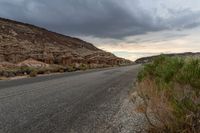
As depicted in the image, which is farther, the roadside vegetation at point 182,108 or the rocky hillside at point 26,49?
the rocky hillside at point 26,49

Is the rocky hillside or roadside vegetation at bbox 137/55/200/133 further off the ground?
the rocky hillside

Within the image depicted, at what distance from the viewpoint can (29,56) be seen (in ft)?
205

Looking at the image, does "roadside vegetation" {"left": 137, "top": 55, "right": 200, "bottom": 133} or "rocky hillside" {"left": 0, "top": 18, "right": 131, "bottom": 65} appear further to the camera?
"rocky hillside" {"left": 0, "top": 18, "right": 131, "bottom": 65}

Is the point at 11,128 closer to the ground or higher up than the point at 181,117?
closer to the ground

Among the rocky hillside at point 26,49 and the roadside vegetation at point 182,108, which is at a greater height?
the rocky hillside at point 26,49

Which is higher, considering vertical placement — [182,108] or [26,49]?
[26,49]

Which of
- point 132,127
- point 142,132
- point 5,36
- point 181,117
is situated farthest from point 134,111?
point 5,36

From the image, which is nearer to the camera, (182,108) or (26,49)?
(182,108)

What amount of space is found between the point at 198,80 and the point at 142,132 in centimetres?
174

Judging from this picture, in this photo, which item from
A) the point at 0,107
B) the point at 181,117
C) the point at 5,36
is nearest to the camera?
the point at 181,117

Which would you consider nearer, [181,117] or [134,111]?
[181,117]

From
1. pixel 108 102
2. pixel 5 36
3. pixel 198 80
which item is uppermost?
pixel 5 36

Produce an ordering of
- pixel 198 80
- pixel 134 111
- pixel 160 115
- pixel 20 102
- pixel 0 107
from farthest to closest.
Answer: pixel 20 102 < pixel 0 107 < pixel 134 111 < pixel 198 80 < pixel 160 115

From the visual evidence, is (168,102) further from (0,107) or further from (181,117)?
(0,107)
